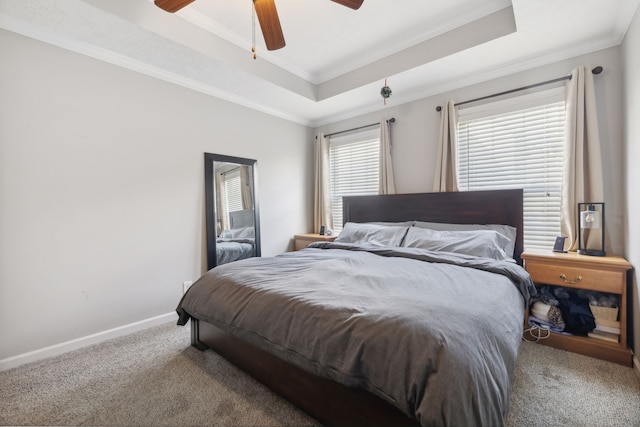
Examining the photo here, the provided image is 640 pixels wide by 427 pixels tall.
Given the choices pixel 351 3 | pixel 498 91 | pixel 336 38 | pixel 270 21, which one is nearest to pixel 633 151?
pixel 498 91

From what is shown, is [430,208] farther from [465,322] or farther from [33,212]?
[33,212]

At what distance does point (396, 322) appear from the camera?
1131 millimetres

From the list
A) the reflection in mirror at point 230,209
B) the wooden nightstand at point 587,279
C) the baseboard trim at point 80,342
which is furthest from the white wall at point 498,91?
the baseboard trim at point 80,342

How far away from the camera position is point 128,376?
6.03ft

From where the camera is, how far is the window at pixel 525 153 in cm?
257

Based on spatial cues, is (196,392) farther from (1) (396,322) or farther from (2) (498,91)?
(2) (498,91)

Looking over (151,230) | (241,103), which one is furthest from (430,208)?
(151,230)

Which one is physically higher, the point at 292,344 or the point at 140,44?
the point at 140,44

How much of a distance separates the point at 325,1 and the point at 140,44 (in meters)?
1.53

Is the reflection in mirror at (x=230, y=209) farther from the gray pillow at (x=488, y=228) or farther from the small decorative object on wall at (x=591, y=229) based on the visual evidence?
the small decorative object on wall at (x=591, y=229)

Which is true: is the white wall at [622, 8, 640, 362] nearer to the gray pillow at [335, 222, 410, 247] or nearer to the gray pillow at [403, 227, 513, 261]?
the gray pillow at [403, 227, 513, 261]

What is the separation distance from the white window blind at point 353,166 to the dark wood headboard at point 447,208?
0.89 ft

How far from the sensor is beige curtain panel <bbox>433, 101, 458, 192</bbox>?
9.96ft

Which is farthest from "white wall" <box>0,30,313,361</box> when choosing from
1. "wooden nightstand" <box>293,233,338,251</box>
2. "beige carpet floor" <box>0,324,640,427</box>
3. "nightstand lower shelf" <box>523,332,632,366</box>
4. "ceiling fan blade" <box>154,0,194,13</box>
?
"nightstand lower shelf" <box>523,332,632,366</box>
